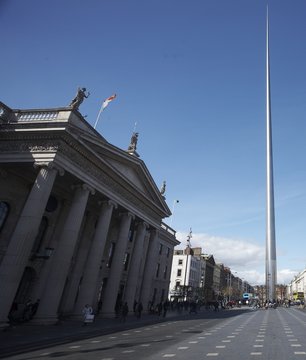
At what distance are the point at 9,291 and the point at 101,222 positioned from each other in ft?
37.8

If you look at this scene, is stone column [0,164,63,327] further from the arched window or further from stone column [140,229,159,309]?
stone column [140,229,159,309]

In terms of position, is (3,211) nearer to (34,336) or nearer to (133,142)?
(34,336)

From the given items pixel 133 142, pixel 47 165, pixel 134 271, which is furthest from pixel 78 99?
pixel 134 271

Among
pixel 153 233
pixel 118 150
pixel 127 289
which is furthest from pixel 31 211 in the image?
pixel 153 233

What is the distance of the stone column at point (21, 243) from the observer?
20.3 meters

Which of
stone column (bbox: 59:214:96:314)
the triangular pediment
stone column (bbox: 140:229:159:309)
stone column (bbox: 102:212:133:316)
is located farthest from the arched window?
stone column (bbox: 140:229:159:309)

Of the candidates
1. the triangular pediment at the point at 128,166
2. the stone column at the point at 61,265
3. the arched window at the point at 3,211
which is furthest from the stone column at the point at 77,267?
the arched window at the point at 3,211

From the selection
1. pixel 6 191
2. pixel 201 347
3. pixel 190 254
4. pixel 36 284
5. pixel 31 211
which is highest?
pixel 190 254

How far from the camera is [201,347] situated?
16062 mm

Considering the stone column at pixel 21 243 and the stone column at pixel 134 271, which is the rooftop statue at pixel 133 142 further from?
the stone column at pixel 21 243

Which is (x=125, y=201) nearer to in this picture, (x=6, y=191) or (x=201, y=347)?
(x=6, y=191)

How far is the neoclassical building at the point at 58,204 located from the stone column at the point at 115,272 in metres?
0.10

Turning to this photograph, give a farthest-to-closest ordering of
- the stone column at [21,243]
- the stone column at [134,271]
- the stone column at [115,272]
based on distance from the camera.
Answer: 1. the stone column at [134,271]
2. the stone column at [115,272]
3. the stone column at [21,243]

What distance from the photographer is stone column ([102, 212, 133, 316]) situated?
108 feet
